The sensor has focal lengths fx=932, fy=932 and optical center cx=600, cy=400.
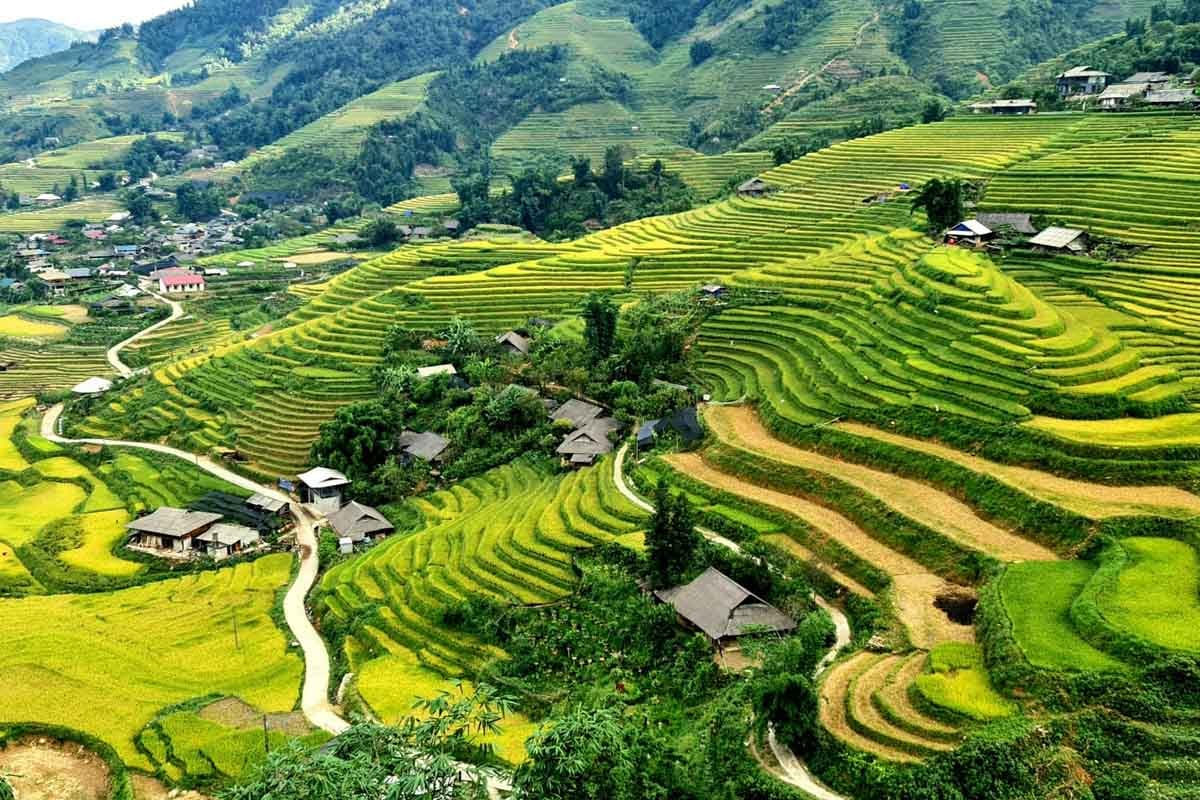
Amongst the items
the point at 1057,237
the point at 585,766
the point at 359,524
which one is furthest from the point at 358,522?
the point at 1057,237

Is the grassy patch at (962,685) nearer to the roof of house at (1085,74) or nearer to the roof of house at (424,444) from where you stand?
the roof of house at (424,444)

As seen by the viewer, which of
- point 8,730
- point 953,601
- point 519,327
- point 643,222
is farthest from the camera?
point 643,222

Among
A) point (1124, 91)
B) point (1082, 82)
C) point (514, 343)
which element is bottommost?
point (514, 343)

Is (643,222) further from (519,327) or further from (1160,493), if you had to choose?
(1160,493)

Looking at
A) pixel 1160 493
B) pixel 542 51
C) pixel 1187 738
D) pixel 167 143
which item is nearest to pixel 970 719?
pixel 1187 738

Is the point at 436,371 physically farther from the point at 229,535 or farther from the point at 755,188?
the point at 755,188

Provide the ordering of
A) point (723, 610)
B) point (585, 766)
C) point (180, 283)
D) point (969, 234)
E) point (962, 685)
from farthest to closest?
point (180, 283)
point (969, 234)
point (723, 610)
point (962, 685)
point (585, 766)
